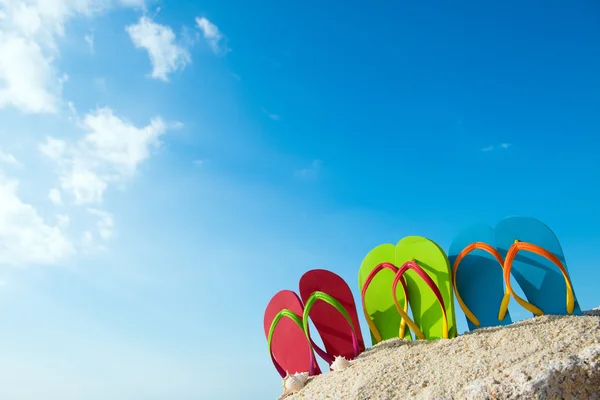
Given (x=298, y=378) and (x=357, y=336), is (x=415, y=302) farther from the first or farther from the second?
(x=298, y=378)

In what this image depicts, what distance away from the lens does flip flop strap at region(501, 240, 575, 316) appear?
611 centimetres

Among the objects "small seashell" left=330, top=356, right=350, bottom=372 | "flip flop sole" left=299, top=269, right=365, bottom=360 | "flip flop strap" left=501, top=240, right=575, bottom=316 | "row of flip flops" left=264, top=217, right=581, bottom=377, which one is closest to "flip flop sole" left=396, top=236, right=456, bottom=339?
"row of flip flops" left=264, top=217, right=581, bottom=377

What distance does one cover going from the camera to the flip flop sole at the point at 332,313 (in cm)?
688

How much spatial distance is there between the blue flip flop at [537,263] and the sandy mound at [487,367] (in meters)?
0.35

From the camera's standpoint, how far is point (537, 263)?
6441mm

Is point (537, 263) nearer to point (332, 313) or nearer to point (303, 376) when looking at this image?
point (332, 313)

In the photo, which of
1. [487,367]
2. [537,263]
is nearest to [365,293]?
[537,263]

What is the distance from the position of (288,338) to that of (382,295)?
1448 millimetres

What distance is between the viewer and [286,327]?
724 cm

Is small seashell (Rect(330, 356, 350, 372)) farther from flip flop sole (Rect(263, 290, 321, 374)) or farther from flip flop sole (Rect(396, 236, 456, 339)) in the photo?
flip flop sole (Rect(396, 236, 456, 339))

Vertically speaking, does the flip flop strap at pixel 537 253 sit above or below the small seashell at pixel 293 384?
above

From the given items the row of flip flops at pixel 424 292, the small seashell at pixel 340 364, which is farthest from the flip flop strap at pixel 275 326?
the small seashell at pixel 340 364

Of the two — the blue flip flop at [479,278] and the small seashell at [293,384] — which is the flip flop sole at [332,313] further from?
the blue flip flop at [479,278]

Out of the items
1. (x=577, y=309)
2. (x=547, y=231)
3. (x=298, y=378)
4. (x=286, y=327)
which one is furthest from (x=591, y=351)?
(x=286, y=327)
